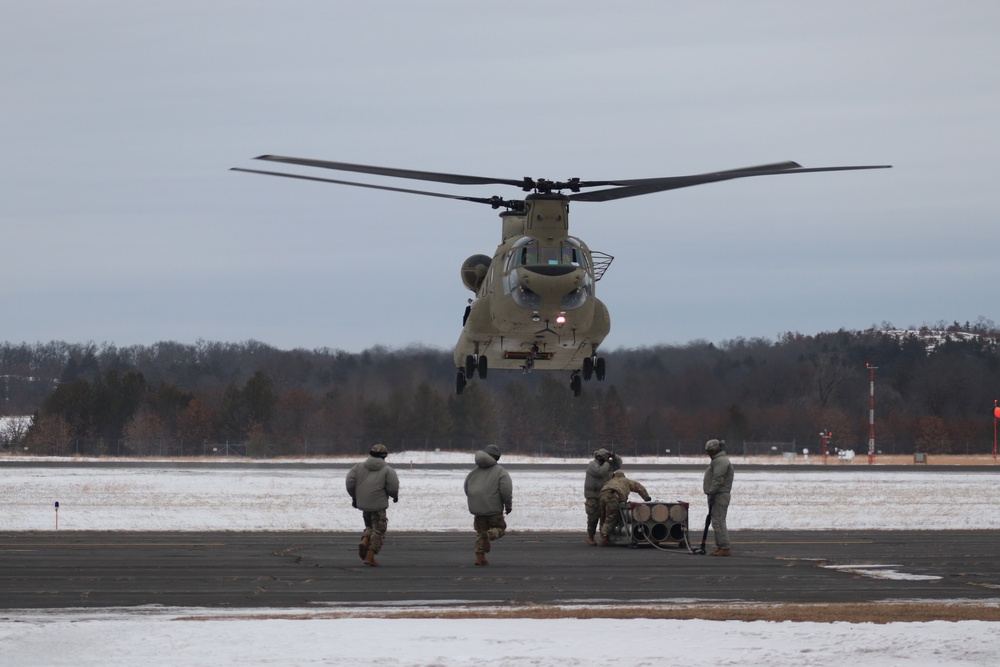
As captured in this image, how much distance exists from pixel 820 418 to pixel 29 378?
3180 inches

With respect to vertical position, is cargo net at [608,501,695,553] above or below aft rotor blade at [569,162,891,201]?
below

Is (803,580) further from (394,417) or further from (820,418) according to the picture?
(820,418)

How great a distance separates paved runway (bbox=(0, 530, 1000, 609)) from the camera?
15.2 metres

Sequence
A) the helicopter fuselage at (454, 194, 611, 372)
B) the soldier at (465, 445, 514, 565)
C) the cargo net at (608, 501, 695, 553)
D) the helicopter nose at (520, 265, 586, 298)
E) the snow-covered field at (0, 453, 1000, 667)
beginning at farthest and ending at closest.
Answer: the helicopter fuselage at (454, 194, 611, 372)
the helicopter nose at (520, 265, 586, 298)
the cargo net at (608, 501, 695, 553)
the soldier at (465, 445, 514, 565)
the snow-covered field at (0, 453, 1000, 667)

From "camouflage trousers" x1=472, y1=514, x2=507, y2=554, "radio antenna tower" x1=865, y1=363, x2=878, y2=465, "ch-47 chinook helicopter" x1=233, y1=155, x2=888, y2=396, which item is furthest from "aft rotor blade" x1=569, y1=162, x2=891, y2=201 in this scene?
"radio antenna tower" x1=865, y1=363, x2=878, y2=465

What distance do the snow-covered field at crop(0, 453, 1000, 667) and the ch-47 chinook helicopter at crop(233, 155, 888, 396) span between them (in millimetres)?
4342

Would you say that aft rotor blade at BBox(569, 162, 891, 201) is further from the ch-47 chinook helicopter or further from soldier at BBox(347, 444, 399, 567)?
soldier at BBox(347, 444, 399, 567)

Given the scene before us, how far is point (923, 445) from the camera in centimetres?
8188

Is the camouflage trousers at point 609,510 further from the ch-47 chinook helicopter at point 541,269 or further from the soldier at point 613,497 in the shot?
the ch-47 chinook helicopter at point 541,269

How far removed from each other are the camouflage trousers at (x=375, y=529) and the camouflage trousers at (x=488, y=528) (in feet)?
4.55

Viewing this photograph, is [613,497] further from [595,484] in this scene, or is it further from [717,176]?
[717,176]

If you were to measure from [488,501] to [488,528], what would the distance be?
0.41m

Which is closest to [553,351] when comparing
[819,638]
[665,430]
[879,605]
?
[879,605]

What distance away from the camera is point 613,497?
72.5ft
